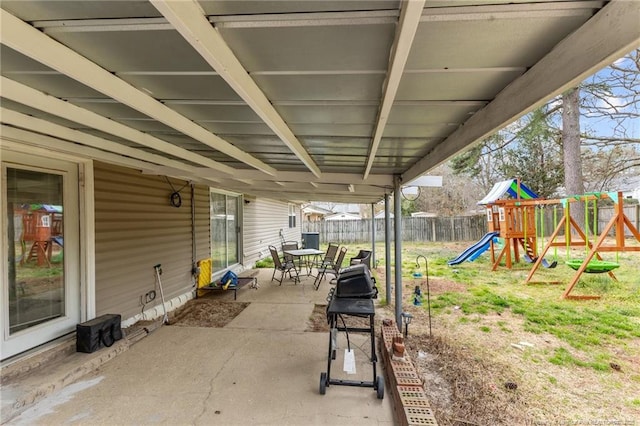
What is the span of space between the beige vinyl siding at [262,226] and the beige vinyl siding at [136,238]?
3.15 meters

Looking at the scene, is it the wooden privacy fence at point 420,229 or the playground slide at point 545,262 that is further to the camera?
the wooden privacy fence at point 420,229

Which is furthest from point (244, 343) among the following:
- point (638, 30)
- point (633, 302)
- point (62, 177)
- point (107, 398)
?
point (633, 302)

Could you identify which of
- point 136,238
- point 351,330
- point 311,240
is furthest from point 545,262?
point 136,238

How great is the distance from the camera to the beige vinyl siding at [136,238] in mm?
3770

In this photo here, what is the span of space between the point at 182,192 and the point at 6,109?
3.33 metres

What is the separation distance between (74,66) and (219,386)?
2.71 metres

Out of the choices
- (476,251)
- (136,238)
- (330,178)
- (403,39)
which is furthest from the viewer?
(476,251)

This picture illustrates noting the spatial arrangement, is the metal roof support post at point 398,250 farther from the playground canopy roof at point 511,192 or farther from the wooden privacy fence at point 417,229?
the wooden privacy fence at point 417,229

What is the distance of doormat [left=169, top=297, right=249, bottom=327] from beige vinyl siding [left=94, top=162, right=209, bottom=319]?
1.07 feet

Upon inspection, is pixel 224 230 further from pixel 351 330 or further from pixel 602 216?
pixel 602 216

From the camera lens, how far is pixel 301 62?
1478 millimetres

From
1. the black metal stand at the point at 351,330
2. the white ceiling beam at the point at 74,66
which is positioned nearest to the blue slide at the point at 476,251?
the black metal stand at the point at 351,330

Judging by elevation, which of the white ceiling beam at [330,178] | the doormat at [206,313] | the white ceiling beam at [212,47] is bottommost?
the doormat at [206,313]

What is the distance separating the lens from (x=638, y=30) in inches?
36.0
